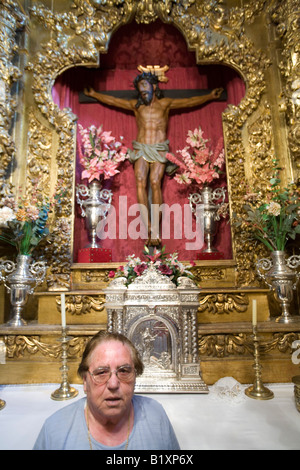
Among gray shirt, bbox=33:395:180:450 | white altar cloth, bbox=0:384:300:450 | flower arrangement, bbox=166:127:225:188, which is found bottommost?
white altar cloth, bbox=0:384:300:450

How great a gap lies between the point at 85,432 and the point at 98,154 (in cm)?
343

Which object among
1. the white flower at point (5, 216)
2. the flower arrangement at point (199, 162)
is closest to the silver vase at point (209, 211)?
the flower arrangement at point (199, 162)

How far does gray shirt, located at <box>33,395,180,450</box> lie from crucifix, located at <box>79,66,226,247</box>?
107 inches

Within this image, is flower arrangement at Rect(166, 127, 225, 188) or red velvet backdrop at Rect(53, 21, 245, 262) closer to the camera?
flower arrangement at Rect(166, 127, 225, 188)

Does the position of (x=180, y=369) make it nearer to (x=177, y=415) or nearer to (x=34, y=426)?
(x=177, y=415)

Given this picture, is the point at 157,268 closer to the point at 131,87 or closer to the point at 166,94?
the point at 166,94

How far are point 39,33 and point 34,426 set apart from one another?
468 cm

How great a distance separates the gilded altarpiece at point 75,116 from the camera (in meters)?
3.24

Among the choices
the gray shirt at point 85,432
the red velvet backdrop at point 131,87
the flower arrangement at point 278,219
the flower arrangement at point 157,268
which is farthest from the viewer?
the red velvet backdrop at point 131,87

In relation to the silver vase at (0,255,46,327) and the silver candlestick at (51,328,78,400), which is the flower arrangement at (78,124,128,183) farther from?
the silver candlestick at (51,328,78,400)

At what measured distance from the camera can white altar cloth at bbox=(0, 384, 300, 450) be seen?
1.38 meters

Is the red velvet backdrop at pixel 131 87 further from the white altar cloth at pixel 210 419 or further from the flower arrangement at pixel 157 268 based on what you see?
the white altar cloth at pixel 210 419

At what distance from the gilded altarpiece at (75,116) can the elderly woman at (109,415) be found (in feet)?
5.49

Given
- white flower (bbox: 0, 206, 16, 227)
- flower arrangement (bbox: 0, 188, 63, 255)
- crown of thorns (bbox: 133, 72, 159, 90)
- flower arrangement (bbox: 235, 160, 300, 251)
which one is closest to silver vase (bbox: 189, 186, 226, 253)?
flower arrangement (bbox: 235, 160, 300, 251)
